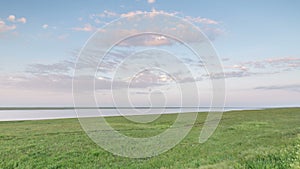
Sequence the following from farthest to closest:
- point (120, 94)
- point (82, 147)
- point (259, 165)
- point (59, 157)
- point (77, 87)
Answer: point (82, 147), point (59, 157), point (120, 94), point (77, 87), point (259, 165)

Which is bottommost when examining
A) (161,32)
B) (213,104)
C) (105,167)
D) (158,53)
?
(105,167)

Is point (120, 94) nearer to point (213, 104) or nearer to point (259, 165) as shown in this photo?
point (213, 104)

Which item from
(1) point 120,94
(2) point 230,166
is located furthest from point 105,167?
(2) point 230,166

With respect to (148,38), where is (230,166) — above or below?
below

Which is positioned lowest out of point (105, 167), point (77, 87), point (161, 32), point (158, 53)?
point (105, 167)

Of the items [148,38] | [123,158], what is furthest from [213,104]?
[123,158]

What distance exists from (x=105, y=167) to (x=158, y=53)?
693 centimetres

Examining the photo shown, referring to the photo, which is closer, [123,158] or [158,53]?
[158,53]

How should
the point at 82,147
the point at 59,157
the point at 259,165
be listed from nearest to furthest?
1. the point at 259,165
2. the point at 59,157
3. the point at 82,147

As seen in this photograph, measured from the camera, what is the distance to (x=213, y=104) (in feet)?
55.2

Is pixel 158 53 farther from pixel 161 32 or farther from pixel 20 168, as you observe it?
pixel 20 168

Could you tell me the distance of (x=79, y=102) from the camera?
15.6 meters

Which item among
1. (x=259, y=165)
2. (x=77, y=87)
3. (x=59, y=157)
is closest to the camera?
(x=259, y=165)

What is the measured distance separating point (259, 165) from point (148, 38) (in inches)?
365
